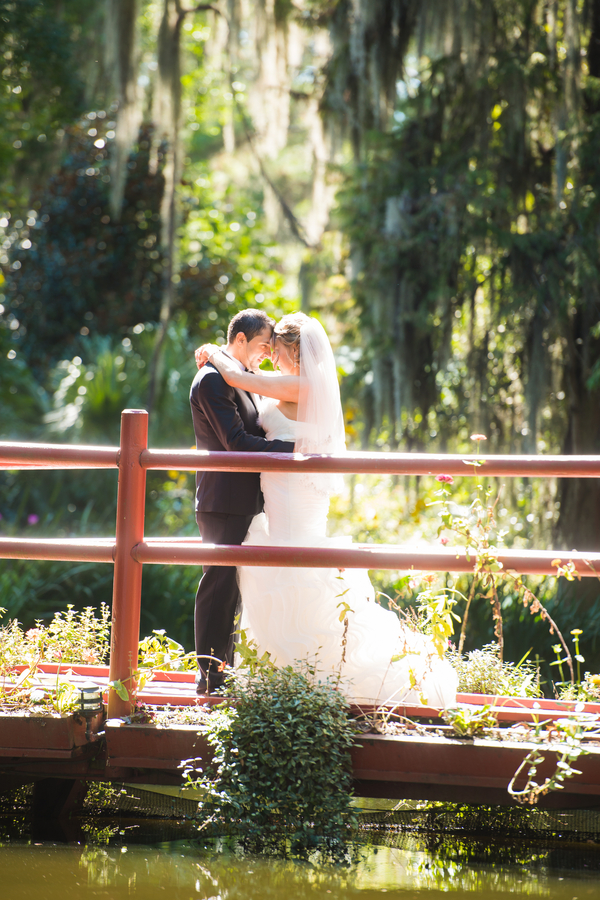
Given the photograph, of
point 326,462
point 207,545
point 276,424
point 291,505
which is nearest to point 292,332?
point 276,424

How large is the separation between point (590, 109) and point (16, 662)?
195 inches

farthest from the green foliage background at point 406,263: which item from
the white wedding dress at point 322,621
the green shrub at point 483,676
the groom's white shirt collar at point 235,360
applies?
the groom's white shirt collar at point 235,360

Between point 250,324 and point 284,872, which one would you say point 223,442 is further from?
point 284,872

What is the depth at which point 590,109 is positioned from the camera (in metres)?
5.43

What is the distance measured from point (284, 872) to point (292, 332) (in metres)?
1.95

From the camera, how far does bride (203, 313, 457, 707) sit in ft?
9.37

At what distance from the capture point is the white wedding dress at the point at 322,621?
2.82m

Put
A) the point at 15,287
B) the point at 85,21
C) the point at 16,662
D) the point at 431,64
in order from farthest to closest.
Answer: the point at 15,287 < the point at 85,21 < the point at 431,64 < the point at 16,662

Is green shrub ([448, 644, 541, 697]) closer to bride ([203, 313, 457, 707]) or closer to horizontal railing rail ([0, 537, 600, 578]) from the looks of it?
bride ([203, 313, 457, 707])

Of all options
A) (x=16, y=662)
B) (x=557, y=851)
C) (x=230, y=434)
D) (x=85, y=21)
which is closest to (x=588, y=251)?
(x=230, y=434)

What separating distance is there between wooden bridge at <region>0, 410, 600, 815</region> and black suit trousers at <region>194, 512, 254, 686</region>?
0.28 m

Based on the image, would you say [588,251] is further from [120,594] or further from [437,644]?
[120,594]

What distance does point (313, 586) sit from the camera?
3012 mm

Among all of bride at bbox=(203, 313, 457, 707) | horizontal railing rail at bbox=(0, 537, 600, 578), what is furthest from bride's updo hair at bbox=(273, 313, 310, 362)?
horizontal railing rail at bbox=(0, 537, 600, 578)
